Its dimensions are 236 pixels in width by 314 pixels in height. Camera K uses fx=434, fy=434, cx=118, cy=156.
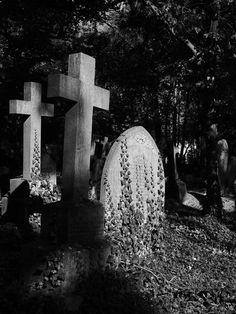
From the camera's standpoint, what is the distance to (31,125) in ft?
26.2

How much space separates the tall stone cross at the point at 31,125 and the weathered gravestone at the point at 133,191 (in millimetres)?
2658

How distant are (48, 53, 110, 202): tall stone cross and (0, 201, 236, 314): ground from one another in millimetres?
716

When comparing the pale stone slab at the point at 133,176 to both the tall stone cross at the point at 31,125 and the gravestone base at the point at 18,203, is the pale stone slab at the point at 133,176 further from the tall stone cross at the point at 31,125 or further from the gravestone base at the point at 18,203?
the tall stone cross at the point at 31,125

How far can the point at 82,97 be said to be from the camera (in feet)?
15.4

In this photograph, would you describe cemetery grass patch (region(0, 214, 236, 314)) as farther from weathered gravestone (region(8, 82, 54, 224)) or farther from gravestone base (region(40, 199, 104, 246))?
weathered gravestone (region(8, 82, 54, 224))

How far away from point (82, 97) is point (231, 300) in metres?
2.65

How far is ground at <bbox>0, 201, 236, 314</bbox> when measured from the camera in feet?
12.5

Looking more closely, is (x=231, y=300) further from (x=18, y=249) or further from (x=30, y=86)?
(x=30, y=86)

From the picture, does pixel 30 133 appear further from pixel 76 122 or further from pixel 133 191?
pixel 76 122

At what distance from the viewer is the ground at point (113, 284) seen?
3820 mm

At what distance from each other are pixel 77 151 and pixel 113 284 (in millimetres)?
1401

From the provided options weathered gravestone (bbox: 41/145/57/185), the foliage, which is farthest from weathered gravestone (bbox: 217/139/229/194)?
the foliage

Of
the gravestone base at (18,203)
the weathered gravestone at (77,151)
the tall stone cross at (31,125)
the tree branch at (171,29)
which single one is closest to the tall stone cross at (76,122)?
the weathered gravestone at (77,151)

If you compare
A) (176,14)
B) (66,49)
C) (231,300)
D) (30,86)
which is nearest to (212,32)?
(176,14)
